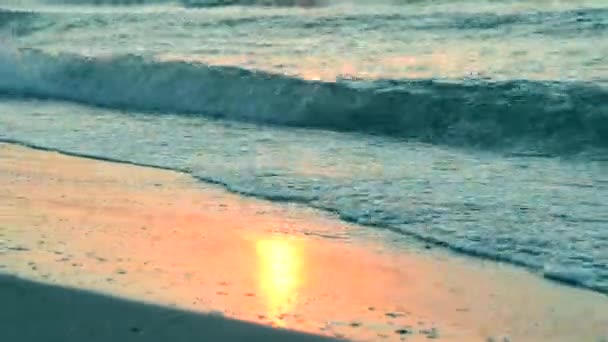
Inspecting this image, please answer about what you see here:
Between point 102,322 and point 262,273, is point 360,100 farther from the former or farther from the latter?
point 102,322

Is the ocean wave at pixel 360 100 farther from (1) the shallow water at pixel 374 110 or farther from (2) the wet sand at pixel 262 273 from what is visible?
(2) the wet sand at pixel 262 273

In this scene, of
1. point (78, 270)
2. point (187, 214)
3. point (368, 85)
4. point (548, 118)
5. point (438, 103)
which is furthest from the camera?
point (368, 85)

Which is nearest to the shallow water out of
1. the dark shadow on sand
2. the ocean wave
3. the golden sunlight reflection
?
the ocean wave

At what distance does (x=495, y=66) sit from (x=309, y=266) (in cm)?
600

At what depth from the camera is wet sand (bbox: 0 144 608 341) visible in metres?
4.17

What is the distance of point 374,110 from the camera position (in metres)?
9.64

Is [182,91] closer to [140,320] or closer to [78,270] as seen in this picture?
[78,270]

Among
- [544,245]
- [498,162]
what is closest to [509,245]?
[544,245]

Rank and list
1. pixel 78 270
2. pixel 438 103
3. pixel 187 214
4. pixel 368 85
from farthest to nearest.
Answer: pixel 368 85 < pixel 438 103 < pixel 187 214 < pixel 78 270

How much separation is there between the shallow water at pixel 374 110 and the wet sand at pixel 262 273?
0.32 meters

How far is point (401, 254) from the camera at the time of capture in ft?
17.2

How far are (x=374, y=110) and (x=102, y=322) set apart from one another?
579 centimetres

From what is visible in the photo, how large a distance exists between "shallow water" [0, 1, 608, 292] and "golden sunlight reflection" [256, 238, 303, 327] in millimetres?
666

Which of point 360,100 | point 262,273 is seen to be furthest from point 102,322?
point 360,100
